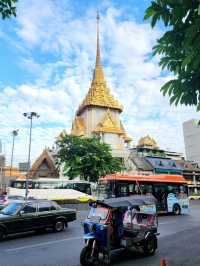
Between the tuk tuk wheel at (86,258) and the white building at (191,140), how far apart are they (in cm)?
8807

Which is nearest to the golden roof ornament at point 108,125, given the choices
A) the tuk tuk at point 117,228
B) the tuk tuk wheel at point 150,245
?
the tuk tuk at point 117,228

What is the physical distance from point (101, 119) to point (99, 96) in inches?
252

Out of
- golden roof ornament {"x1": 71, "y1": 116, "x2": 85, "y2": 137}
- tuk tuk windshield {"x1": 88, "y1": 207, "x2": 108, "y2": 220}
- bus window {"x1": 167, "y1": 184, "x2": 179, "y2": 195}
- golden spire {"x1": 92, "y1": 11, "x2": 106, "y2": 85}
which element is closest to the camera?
tuk tuk windshield {"x1": 88, "y1": 207, "x2": 108, "y2": 220}

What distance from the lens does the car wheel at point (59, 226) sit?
15281mm

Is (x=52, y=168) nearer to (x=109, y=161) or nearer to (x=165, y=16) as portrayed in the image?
(x=109, y=161)

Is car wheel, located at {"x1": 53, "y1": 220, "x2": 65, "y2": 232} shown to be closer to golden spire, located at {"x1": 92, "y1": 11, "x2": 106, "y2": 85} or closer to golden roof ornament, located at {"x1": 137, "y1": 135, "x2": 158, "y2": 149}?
golden spire, located at {"x1": 92, "y1": 11, "x2": 106, "y2": 85}

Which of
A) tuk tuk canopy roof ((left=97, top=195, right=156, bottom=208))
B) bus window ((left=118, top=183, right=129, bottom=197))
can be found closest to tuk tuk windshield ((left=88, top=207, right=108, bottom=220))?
tuk tuk canopy roof ((left=97, top=195, right=156, bottom=208))

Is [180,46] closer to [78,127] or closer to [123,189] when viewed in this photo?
[123,189]

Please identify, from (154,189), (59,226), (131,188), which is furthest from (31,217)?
(154,189)

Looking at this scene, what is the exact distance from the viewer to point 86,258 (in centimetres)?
849

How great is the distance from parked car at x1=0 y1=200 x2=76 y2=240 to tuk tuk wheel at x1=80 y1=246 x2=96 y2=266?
598 centimetres

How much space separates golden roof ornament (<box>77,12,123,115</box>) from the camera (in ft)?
223

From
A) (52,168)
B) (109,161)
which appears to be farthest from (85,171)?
(52,168)

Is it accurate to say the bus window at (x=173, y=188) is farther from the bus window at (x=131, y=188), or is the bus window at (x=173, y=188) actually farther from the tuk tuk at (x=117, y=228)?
the tuk tuk at (x=117, y=228)
